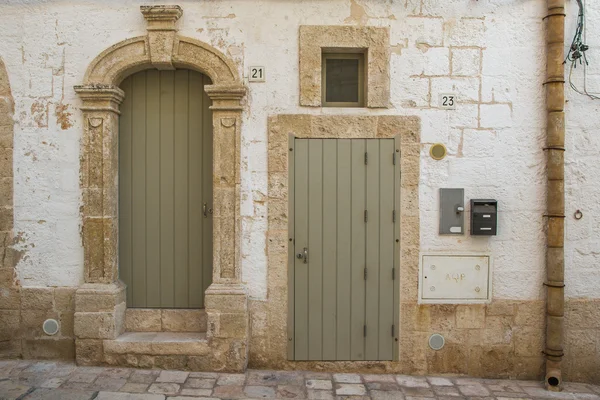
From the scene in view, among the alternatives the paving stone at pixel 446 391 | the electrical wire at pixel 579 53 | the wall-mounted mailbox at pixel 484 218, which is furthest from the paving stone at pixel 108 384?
the electrical wire at pixel 579 53

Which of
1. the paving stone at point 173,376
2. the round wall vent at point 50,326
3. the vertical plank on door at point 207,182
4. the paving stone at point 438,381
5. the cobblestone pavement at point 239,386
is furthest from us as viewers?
the vertical plank on door at point 207,182

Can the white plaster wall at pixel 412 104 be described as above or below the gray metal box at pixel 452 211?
above

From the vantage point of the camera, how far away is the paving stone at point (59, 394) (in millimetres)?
3541

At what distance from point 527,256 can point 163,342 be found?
11.2 feet

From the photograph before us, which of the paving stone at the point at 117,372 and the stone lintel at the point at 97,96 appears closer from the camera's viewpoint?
the paving stone at the point at 117,372

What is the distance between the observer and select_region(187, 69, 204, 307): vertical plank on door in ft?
14.1

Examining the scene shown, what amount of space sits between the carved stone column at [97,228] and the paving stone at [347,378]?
80.8 inches

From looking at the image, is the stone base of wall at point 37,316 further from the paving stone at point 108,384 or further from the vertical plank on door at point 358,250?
the vertical plank on door at point 358,250

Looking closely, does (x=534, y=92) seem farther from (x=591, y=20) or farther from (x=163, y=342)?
(x=163, y=342)

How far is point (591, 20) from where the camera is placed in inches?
162

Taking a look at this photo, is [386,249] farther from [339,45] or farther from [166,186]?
[166,186]

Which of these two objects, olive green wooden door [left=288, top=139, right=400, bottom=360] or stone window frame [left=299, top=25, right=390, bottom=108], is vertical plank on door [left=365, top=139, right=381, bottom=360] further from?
stone window frame [left=299, top=25, right=390, bottom=108]

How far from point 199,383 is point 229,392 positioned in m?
0.31

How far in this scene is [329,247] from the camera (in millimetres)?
4137
